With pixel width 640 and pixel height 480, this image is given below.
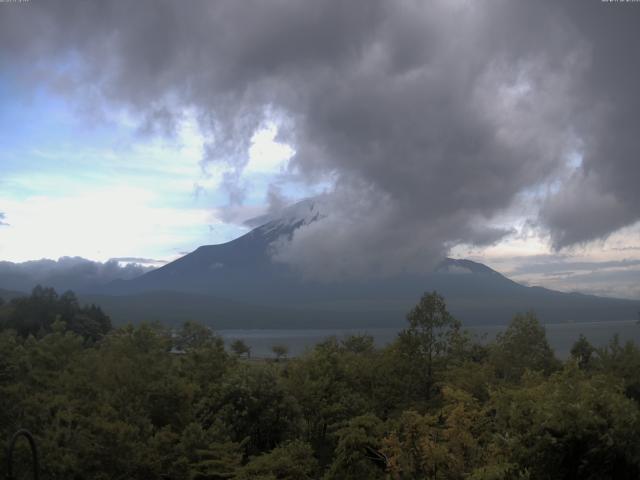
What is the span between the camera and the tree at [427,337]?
3584cm

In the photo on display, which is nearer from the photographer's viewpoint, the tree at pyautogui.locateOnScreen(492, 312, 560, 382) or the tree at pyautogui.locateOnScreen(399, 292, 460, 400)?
the tree at pyautogui.locateOnScreen(399, 292, 460, 400)

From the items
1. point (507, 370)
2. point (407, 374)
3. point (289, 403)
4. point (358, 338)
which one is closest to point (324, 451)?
point (289, 403)

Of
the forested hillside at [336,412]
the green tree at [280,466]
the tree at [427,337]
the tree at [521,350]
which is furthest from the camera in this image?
the tree at [521,350]

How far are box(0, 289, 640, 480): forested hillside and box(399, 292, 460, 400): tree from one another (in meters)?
0.09

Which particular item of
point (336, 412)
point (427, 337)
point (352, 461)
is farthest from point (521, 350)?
point (352, 461)

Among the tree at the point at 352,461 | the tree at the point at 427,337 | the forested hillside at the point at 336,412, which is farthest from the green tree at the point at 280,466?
the tree at the point at 427,337

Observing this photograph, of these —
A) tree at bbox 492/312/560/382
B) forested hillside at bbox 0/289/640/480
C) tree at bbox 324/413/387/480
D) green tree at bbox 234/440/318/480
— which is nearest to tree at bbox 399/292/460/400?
forested hillside at bbox 0/289/640/480

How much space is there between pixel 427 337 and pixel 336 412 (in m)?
9.05

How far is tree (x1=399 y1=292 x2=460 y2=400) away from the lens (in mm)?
35844

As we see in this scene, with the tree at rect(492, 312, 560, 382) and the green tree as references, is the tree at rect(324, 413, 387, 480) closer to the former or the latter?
the green tree

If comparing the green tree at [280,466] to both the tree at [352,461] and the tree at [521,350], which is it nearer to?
the tree at [352,461]

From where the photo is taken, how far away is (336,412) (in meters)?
30.3

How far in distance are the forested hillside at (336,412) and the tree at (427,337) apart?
0.09 metres

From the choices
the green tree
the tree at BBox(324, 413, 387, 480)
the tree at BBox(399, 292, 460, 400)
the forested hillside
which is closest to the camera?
the forested hillside
